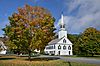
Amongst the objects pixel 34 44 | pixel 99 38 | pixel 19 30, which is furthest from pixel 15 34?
pixel 99 38

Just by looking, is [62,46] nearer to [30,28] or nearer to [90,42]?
[90,42]

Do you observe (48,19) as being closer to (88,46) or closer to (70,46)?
(88,46)

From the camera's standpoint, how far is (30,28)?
47.3 m

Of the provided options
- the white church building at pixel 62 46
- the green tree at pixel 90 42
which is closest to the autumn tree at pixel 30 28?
the green tree at pixel 90 42

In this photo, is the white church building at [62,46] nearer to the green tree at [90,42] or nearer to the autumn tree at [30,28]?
the green tree at [90,42]

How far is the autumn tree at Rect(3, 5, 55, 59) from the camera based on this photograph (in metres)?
47.0

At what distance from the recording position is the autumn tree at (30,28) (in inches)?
1850

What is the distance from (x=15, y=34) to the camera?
48531 mm

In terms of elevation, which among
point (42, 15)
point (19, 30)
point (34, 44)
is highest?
point (42, 15)

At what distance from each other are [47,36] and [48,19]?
3.77 metres

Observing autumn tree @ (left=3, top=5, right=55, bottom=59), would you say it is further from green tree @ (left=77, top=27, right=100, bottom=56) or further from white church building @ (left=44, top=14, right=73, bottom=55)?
white church building @ (left=44, top=14, right=73, bottom=55)

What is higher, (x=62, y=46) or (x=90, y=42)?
(x=62, y=46)

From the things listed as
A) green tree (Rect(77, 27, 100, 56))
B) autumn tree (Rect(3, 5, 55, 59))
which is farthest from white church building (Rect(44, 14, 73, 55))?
autumn tree (Rect(3, 5, 55, 59))

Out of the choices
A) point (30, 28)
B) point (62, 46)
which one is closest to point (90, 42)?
point (30, 28)
